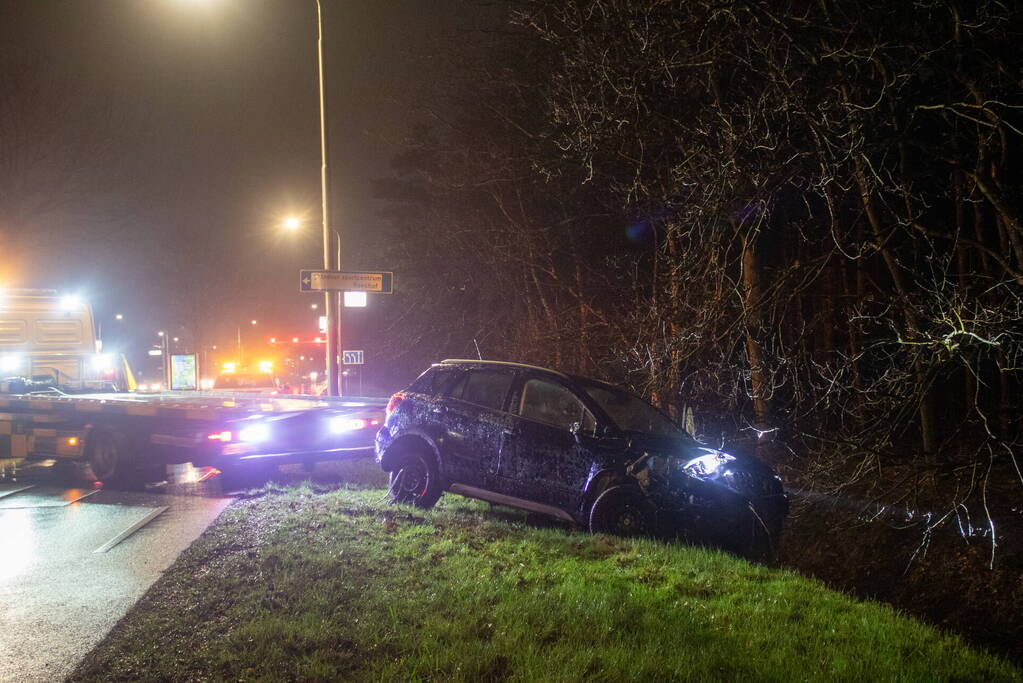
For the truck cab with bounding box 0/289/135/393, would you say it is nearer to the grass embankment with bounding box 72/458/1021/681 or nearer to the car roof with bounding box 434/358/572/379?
the car roof with bounding box 434/358/572/379

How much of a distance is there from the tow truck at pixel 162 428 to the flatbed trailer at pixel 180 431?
0.04ft

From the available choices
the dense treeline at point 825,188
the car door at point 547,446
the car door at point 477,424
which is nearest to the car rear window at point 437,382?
the car door at point 477,424

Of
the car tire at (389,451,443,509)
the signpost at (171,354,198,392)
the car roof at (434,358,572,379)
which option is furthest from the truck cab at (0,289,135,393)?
the car roof at (434,358,572,379)

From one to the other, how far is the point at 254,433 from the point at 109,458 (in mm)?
3122

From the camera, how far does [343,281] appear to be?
15.0 metres

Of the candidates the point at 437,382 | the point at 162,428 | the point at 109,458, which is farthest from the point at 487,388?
the point at 109,458

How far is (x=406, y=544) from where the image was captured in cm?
720

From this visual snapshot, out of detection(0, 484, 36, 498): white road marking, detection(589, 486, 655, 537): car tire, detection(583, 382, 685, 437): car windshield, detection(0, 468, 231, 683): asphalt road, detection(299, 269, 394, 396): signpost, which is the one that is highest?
detection(299, 269, 394, 396): signpost

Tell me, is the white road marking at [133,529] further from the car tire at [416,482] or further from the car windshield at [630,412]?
the car windshield at [630,412]

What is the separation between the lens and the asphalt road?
4.94m

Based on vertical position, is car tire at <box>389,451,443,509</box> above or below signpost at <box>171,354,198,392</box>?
below

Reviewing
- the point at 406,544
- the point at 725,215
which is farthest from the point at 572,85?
the point at 406,544

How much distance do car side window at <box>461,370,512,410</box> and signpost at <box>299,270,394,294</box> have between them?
6.75m

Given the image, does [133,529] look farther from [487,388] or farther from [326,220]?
[326,220]
